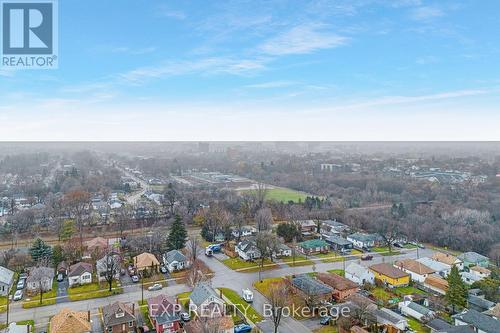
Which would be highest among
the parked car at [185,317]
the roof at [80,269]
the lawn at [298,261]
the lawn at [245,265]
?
the roof at [80,269]

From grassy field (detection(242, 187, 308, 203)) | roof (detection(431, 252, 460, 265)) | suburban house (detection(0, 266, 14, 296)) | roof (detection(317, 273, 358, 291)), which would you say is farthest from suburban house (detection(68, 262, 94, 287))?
grassy field (detection(242, 187, 308, 203))

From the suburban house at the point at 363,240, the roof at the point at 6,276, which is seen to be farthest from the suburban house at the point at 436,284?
the roof at the point at 6,276

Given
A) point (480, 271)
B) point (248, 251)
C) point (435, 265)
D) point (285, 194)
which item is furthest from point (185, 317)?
point (285, 194)

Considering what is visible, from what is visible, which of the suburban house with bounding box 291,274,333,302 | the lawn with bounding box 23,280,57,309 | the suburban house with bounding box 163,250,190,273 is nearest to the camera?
the suburban house with bounding box 291,274,333,302

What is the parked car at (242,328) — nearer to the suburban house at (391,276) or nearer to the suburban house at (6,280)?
the suburban house at (391,276)

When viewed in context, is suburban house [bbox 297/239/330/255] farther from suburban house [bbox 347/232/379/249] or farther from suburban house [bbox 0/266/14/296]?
suburban house [bbox 0/266/14/296]

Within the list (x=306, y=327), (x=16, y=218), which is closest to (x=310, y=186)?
(x=16, y=218)

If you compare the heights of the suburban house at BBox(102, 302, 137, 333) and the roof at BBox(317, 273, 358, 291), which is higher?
the roof at BBox(317, 273, 358, 291)
